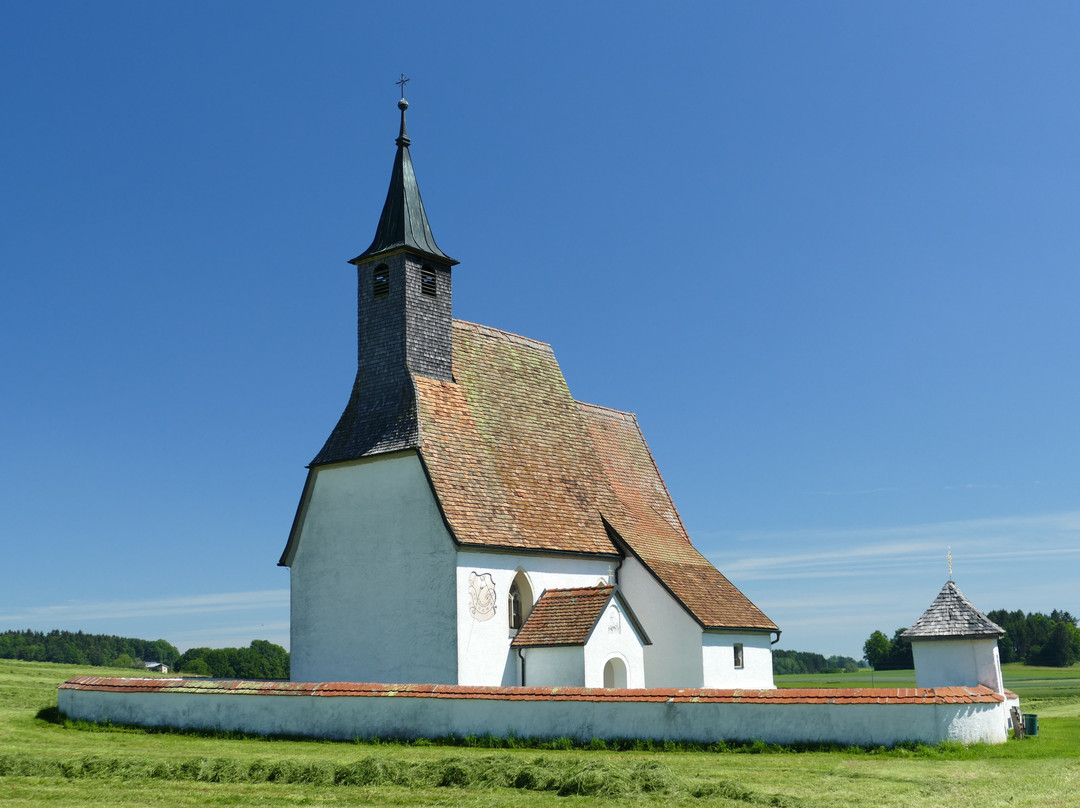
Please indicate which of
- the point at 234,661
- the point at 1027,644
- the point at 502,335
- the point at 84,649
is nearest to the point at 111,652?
the point at 84,649

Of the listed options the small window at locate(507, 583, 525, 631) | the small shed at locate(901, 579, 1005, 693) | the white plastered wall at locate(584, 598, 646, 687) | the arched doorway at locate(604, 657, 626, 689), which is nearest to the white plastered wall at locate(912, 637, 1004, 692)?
the small shed at locate(901, 579, 1005, 693)

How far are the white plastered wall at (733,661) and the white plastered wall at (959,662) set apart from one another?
206 inches

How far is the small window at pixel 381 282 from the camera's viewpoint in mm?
27188

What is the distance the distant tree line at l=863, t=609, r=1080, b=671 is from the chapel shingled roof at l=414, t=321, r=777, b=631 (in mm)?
66472

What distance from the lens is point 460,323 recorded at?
28984 mm

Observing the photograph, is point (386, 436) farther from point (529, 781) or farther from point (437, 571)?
point (529, 781)

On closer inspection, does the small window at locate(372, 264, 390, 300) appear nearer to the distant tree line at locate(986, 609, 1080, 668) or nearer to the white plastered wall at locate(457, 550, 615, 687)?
the white plastered wall at locate(457, 550, 615, 687)

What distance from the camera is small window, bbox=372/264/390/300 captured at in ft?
89.2

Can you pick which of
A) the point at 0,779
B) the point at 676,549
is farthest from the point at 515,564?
the point at 0,779

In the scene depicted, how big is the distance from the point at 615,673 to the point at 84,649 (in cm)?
7294

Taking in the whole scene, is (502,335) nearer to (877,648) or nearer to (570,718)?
(570,718)

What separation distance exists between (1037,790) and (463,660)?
1355cm

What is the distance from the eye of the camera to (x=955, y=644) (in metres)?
21.2

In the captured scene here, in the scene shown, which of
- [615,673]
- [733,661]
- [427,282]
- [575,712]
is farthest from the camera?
[427,282]
